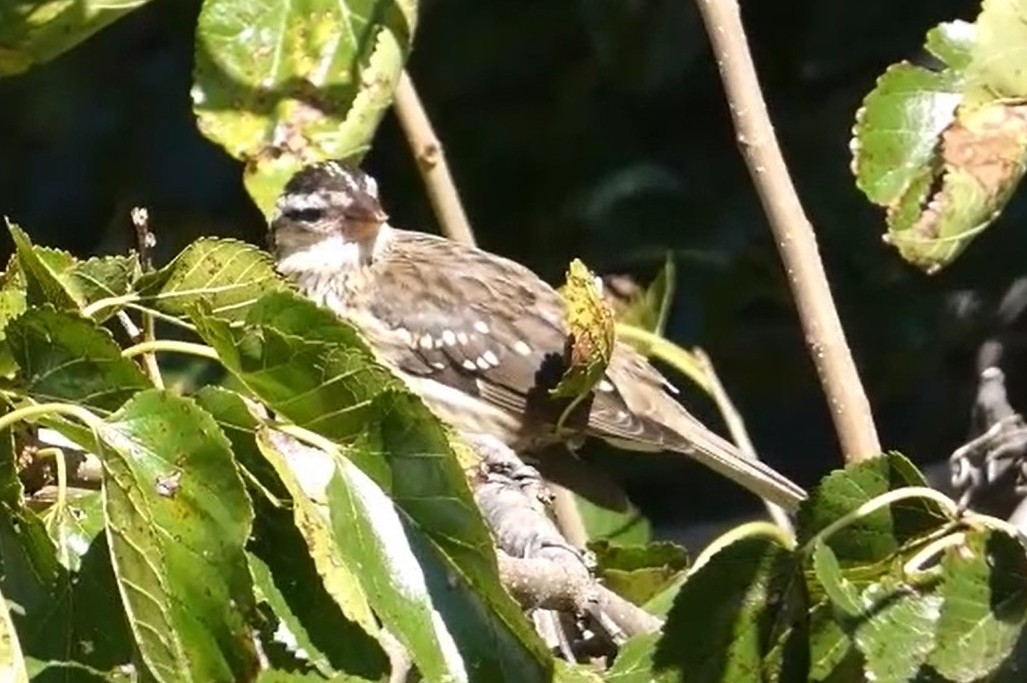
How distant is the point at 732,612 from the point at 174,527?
24.6 inches

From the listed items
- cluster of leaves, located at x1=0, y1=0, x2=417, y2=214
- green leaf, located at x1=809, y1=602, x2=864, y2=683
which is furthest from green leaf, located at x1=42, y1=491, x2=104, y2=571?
cluster of leaves, located at x1=0, y1=0, x2=417, y2=214

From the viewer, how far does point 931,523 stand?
2.41 metres

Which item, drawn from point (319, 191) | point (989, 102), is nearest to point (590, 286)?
point (989, 102)

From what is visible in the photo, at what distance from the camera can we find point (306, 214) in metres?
A: 4.91

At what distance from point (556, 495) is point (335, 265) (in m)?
1.30

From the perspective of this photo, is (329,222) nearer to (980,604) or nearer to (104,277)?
(104,277)

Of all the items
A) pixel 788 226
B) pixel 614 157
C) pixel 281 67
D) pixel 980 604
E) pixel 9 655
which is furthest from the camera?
pixel 614 157

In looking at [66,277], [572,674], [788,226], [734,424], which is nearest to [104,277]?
[66,277]

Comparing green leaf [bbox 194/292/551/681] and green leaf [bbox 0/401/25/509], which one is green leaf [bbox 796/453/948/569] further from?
green leaf [bbox 0/401/25/509]

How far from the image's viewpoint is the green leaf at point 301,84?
346 cm

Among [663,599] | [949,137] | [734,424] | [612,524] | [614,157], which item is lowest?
[612,524]

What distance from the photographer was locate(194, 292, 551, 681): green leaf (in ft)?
7.08

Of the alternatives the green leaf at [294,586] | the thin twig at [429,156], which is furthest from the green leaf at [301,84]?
the green leaf at [294,586]

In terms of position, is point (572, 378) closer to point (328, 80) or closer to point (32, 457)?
point (328, 80)
